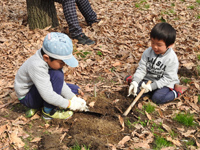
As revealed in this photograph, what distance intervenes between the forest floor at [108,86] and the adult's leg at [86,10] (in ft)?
0.79

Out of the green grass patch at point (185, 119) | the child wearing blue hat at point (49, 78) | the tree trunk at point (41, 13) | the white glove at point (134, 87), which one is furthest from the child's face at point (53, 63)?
the tree trunk at point (41, 13)

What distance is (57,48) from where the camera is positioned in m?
2.41

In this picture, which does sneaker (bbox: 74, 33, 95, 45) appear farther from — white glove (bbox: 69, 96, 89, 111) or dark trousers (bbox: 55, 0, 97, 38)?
white glove (bbox: 69, 96, 89, 111)

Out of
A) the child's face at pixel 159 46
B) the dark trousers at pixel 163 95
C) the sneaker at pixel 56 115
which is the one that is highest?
the child's face at pixel 159 46

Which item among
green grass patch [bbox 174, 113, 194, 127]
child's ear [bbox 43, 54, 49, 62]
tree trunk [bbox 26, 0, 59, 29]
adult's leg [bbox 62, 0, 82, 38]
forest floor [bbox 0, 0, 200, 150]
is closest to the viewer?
→ child's ear [bbox 43, 54, 49, 62]

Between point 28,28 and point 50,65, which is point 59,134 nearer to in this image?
point 50,65

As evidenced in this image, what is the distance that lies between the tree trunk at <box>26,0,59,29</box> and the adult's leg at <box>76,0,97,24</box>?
2.48 ft

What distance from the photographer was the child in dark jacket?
10.3 ft

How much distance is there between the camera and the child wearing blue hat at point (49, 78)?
2463 millimetres

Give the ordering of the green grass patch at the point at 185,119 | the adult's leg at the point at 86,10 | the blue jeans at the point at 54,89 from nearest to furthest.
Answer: the blue jeans at the point at 54,89
the green grass patch at the point at 185,119
the adult's leg at the point at 86,10

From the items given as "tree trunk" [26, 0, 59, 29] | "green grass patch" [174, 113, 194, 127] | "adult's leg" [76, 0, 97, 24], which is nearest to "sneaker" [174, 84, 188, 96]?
"green grass patch" [174, 113, 194, 127]

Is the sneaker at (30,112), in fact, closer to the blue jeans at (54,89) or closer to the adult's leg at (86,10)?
A: the blue jeans at (54,89)

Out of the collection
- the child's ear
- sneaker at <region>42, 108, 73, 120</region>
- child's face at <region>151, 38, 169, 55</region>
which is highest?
Answer: child's face at <region>151, 38, 169, 55</region>

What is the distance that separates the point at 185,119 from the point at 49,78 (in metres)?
2.11
